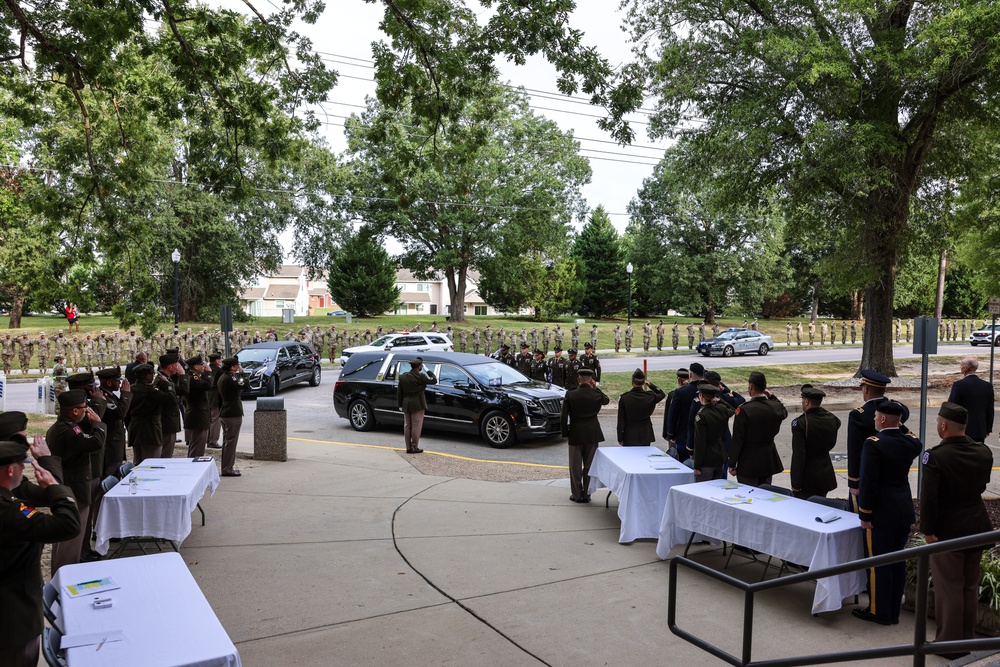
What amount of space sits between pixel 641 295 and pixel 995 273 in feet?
132

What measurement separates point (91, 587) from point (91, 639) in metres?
0.87

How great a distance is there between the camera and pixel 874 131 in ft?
61.2

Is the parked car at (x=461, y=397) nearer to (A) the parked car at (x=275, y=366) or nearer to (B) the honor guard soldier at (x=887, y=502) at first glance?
(A) the parked car at (x=275, y=366)

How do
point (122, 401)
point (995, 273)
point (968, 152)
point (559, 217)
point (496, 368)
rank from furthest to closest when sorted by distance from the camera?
point (559, 217)
point (995, 273)
point (968, 152)
point (496, 368)
point (122, 401)

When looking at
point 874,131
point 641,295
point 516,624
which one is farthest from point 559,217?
point 516,624

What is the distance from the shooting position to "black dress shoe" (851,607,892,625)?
599cm

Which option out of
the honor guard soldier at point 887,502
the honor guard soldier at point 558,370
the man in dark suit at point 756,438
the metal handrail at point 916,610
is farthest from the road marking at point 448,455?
the metal handrail at point 916,610

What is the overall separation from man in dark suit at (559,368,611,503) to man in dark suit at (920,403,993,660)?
4.81 m

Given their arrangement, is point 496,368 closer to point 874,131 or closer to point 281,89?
point 281,89

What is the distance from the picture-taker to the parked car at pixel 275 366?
21.7 m

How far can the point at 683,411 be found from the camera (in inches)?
392

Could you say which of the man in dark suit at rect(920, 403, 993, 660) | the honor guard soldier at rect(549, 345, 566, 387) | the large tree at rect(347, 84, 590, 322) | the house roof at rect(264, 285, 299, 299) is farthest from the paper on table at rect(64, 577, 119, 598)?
the house roof at rect(264, 285, 299, 299)

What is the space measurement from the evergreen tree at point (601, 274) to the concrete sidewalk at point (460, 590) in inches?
2159

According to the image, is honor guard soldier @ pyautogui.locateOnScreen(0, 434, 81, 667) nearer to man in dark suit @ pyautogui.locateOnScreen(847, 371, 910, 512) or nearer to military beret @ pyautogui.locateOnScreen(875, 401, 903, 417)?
military beret @ pyautogui.locateOnScreen(875, 401, 903, 417)
